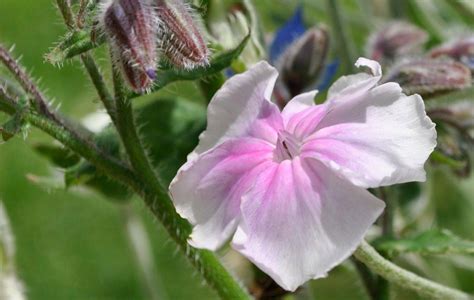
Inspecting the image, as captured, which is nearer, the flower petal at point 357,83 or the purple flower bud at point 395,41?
the flower petal at point 357,83

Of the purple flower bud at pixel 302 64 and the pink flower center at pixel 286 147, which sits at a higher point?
the pink flower center at pixel 286 147

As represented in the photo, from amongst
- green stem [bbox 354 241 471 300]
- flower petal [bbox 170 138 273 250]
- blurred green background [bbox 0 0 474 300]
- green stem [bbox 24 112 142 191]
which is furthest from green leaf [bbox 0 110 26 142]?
blurred green background [bbox 0 0 474 300]

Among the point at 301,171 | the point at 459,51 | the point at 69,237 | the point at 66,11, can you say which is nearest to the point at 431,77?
the point at 459,51

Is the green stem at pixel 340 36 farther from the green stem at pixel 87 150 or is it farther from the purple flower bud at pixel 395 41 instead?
the green stem at pixel 87 150

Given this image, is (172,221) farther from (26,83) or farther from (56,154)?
(56,154)

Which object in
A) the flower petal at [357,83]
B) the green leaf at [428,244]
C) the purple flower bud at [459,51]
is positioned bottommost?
the green leaf at [428,244]

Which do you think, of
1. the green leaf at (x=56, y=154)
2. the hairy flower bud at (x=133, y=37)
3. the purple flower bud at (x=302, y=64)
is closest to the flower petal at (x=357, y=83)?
the hairy flower bud at (x=133, y=37)

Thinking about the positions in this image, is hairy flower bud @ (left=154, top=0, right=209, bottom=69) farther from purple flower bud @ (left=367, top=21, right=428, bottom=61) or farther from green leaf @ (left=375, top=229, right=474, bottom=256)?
purple flower bud @ (left=367, top=21, right=428, bottom=61)

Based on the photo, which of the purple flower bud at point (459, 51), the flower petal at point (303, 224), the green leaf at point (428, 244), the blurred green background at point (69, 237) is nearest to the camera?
the flower petal at point (303, 224)
